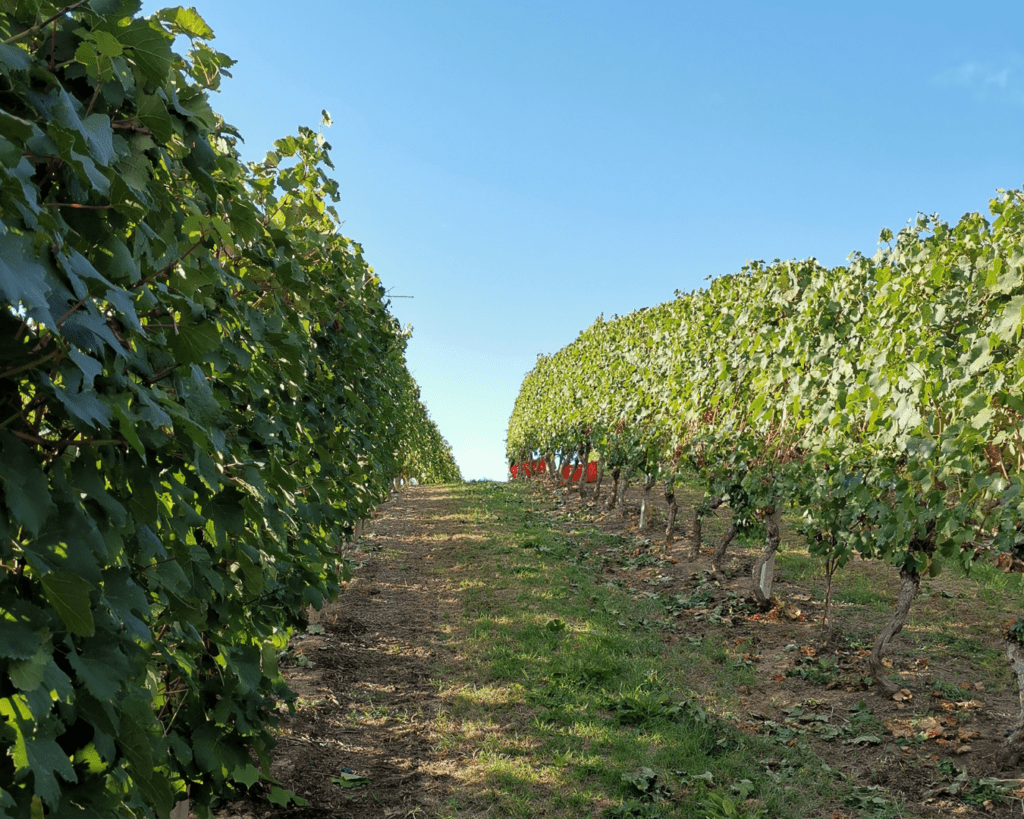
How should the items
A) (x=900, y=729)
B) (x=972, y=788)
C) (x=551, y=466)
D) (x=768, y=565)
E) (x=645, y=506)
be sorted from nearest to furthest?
(x=972, y=788) → (x=900, y=729) → (x=768, y=565) → (x=645, y=506) → (x=551, y=466)

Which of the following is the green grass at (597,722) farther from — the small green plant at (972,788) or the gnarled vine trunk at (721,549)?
the gnarled vine trunk at (721,549)

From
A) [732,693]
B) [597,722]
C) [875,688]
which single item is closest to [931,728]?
[875,688]

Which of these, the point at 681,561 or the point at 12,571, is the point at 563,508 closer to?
the point at 681,561

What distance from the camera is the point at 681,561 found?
424 inches

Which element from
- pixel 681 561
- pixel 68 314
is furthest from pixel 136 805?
pixel 681 561

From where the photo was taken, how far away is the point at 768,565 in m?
8.38

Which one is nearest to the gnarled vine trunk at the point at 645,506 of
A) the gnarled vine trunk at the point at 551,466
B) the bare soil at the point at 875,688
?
the bare soil at the point at 875,688

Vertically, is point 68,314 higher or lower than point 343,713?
higher

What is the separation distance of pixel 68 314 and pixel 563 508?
699 inches

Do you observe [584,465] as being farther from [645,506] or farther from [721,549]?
[721,549]

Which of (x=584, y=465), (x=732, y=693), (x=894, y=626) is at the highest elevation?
(x=584, y=465)

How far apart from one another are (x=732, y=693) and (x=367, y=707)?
10.5 ft

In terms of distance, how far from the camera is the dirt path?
419cm

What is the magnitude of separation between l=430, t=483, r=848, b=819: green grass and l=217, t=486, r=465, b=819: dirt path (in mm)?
261
